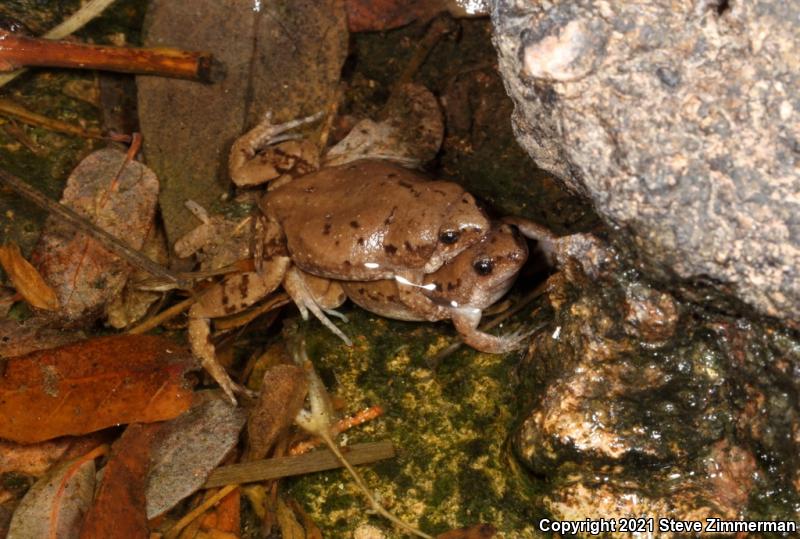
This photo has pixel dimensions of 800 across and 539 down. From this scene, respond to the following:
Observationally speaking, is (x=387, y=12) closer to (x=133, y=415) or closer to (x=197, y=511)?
(x=133, y=415)

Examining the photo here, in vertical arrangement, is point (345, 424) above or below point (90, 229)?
below

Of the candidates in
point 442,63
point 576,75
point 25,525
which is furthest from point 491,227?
point 25,525

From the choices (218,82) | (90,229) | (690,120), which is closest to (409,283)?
(218,82)

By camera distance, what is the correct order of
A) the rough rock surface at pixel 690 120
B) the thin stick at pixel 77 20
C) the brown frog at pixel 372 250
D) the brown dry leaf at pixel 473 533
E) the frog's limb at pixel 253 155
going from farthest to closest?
the thin stick at pixel 77 20
the frog's limb at pixel 253 155
the brown frog at pixel 372 250
the brown dry leaf at pixel 473 533
the rough rock surface at pixel 690 120

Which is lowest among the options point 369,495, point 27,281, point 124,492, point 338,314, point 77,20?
point 124,492

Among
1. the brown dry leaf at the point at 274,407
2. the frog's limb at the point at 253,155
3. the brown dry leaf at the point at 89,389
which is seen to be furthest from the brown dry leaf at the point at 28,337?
the frog's limb at the point at 253,155

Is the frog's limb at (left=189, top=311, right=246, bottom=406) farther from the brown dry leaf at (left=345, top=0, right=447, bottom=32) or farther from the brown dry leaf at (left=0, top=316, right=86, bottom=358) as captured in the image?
the brown dry leaf at (left=345, top=0, right=447, bottom=32)

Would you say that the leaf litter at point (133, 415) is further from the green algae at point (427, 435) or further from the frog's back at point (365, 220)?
the frog's back at point (365, 220)

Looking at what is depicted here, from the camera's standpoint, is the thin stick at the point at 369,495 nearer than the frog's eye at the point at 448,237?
Yes
